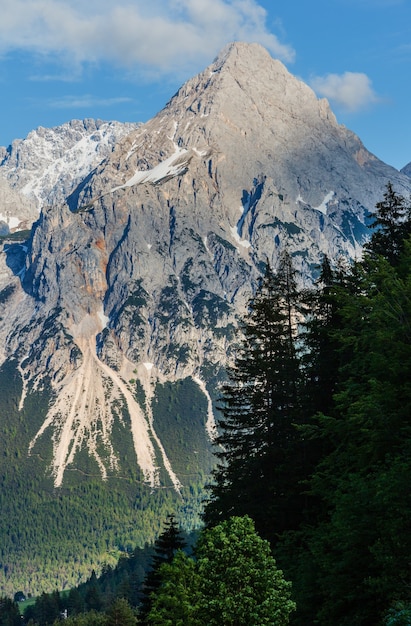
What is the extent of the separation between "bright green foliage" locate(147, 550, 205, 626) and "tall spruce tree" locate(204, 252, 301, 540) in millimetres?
17191

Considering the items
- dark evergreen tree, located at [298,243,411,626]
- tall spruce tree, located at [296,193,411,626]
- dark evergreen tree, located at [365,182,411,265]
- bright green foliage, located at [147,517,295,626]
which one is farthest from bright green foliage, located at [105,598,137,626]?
bright green foliage, located at [147,517,295,626]

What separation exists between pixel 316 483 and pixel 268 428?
13554mm

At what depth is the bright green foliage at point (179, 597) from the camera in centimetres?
2822

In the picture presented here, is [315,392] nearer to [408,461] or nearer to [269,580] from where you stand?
[408,461]

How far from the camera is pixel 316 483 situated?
135ft

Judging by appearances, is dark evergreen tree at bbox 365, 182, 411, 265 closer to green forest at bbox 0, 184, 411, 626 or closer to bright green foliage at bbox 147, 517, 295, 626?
green forest at bbox 0, 184, 411, 626

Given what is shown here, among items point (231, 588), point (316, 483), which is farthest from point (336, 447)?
point (231, 588)

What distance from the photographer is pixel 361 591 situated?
32219 mm

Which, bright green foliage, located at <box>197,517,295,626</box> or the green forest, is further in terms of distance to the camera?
the green forest

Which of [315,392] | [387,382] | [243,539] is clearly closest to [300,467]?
[315,392]

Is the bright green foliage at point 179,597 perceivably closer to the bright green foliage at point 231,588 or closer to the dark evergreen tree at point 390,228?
the bright green foliage at point 231,588

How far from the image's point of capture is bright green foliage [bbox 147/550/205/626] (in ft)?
92.6

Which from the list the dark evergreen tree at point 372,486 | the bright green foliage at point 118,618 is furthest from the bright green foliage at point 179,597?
the bright green foliage at point 118,618

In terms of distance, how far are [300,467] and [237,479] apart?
31.0ft
